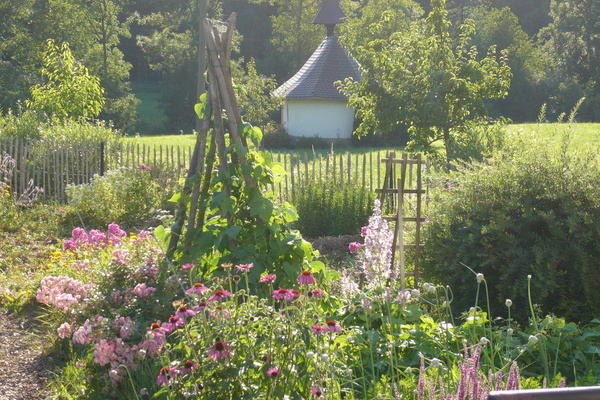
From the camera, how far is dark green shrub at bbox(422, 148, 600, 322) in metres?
5.30

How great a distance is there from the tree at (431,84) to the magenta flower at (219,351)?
953 cm

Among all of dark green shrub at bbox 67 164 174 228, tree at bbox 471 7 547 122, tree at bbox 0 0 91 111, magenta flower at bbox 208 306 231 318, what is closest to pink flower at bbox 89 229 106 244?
magenta flower at bbox 208 306 231 318

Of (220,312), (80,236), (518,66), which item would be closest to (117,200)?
(80,236)

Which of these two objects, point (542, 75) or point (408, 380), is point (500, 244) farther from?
point (542, 75)

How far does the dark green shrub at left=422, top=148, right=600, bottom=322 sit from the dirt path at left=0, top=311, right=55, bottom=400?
307 cm

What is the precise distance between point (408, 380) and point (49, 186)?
10.8m

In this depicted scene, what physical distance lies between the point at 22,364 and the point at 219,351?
2677 millimetres

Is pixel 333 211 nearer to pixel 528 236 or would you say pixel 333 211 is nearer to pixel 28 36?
pixel 528 236

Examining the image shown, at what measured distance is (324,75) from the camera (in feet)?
113

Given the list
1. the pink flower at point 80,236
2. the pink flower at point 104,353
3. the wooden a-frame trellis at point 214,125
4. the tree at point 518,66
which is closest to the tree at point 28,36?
the tree at point 518,66

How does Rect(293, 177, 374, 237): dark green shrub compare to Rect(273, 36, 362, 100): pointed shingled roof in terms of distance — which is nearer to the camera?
Rect(293, 177, 374, 237): dark green shrub

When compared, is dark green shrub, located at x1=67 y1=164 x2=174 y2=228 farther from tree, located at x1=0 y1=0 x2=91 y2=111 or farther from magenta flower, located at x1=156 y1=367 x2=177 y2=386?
tree, located at x1=0 y1=0 x2=91 y2=111

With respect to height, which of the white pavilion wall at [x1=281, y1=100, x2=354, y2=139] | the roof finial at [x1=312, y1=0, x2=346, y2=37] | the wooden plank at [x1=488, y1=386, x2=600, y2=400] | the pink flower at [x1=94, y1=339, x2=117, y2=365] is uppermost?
the roof finial at [x1=312, y1=0, x2=346, y2=37]

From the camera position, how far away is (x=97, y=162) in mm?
13367
